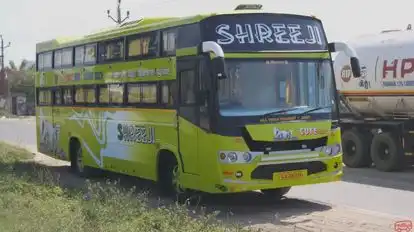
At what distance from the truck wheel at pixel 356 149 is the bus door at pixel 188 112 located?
311 inches

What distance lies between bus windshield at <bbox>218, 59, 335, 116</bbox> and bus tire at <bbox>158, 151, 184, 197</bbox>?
1912 millimetres

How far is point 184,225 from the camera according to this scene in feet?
24.1

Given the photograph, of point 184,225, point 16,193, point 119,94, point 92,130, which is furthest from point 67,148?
point 184,225

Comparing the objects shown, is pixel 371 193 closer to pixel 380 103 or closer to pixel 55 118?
pixel 380 103

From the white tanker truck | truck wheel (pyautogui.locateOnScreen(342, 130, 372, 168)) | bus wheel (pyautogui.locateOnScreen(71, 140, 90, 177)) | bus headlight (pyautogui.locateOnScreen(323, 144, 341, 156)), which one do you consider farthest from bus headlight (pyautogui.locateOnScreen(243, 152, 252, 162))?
truck wheel (pyautogui.locateOnScreen(342, 130, 372, 168))

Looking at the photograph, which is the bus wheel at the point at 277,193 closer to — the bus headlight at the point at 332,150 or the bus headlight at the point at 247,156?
the bus headlight at the point at 332,150

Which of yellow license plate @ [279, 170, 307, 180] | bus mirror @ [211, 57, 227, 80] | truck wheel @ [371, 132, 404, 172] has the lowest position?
truck wheel @ [371, 132, 404, 172]

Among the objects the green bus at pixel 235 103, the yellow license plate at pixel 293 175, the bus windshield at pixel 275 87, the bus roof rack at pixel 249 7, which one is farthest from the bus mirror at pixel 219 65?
the yellow license plate at pixel 293 175

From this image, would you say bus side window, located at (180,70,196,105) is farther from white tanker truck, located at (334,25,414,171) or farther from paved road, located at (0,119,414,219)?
white tanker truck, located at (334,25,414,171)

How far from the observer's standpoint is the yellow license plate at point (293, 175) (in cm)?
973

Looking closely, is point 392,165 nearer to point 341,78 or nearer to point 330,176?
point 341,78

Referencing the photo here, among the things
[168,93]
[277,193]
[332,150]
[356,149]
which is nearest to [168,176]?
[168,93]

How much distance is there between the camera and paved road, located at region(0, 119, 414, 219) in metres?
10.8

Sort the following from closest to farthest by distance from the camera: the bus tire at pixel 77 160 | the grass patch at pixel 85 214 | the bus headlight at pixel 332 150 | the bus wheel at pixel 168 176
A: the grass patch at pixel 85 214, the bus headlight at pixel 332 150, the bus wheel at pixel 168 176, the bus tire at pixel 77 160
